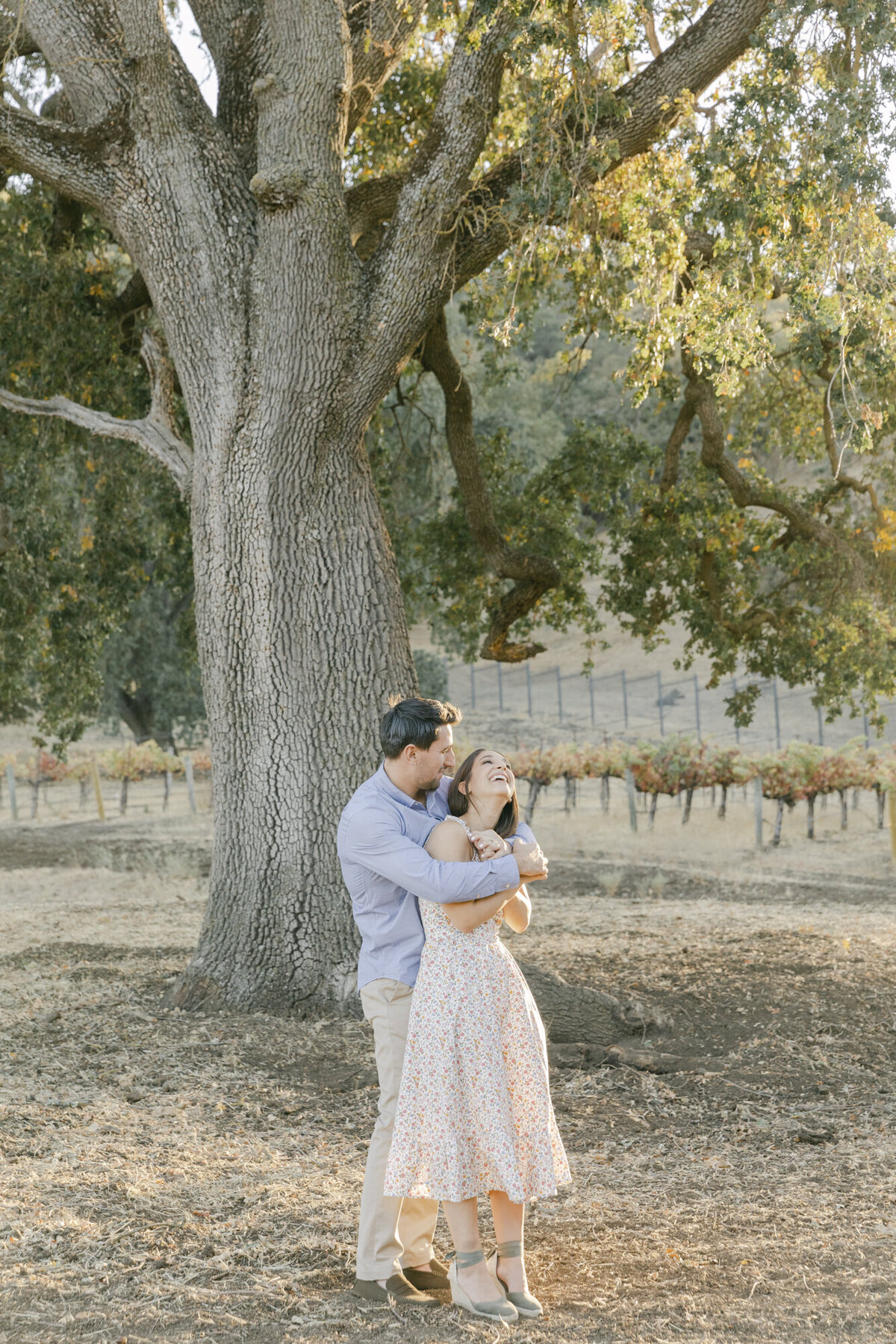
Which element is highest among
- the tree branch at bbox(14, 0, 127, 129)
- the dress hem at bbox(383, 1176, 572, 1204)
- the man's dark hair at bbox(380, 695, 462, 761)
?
the tree branch at bbox(14, 0, 127, 129)

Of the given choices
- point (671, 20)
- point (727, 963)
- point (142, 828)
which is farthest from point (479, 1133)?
point (142, 828)

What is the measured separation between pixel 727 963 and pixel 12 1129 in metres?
4.63

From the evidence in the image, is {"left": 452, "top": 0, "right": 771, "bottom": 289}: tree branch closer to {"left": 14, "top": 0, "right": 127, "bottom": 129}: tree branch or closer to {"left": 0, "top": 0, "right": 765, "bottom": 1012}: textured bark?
{"left": 0, "top": 0, "right": 765, "bottom": 1012}: textured bark

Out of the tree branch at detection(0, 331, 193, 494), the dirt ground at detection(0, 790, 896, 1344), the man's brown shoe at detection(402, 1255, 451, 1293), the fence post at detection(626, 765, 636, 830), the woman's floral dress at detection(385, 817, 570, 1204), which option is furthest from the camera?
the fence post at detection(626, 765, 636, 830)

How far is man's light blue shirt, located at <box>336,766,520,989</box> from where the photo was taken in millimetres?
3062

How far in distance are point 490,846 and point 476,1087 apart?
2.10 feet

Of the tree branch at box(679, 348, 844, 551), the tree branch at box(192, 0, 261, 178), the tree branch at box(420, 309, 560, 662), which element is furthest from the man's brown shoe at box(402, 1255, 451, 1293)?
the tree branch at box(679, 348, 844, 551)

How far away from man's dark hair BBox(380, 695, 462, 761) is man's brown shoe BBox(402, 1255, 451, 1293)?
1.48 meters

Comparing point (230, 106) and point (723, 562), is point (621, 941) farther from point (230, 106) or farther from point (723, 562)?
point (230, 106)

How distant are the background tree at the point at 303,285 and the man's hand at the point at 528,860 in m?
3.26

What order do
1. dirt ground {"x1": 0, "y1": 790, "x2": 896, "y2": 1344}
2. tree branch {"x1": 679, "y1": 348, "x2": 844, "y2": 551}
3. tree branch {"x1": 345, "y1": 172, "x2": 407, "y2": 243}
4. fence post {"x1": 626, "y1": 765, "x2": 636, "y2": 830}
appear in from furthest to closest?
fence post {"x1": 626, "y1": 765, "x2": 636, "y2": 830}
tree branch {"x1": 679, "y1": 348, "x2": 844, "y2": 551}
tree branch {"x1": 345, "y1": 172, "x2": 407, "y2": 243}
dirt ground {"x1": 0, "y1": 790, "x2": 896, "y2": 1344}

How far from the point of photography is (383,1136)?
10.7ft

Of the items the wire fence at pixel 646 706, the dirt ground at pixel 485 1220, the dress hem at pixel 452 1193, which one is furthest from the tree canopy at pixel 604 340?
the wire fence at pixel 646 706

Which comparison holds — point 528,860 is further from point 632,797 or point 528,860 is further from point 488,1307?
point 632,797
